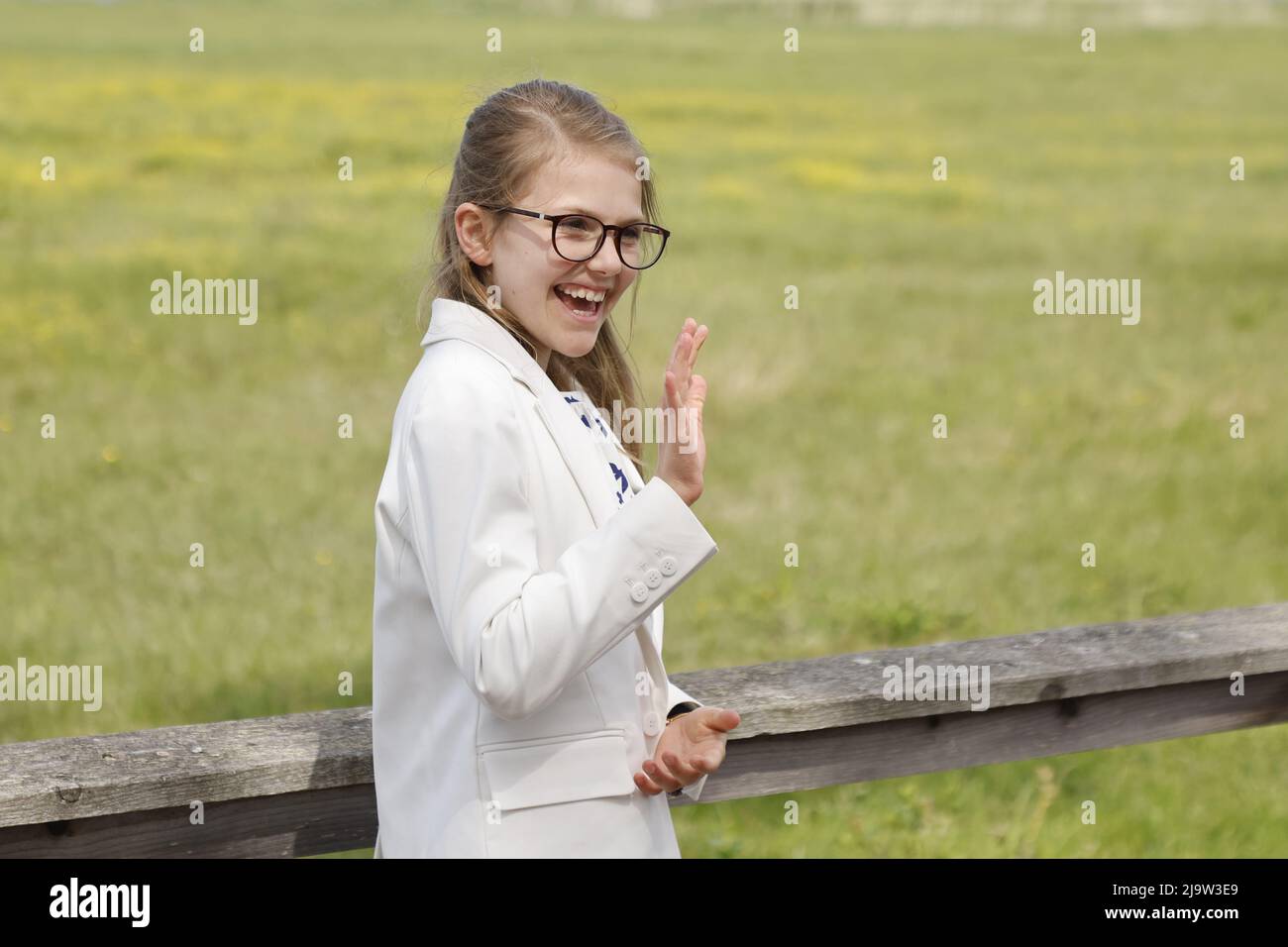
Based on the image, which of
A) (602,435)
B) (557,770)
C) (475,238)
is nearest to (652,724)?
(557,770)

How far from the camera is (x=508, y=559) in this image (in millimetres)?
1707

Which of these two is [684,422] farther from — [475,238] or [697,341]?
[475,238]

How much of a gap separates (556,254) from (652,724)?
641 millimetres

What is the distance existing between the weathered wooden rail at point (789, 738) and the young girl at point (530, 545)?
0.26 meters

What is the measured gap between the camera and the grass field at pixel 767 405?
4.81 metres

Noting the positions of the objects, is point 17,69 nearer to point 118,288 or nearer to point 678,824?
point 118,288

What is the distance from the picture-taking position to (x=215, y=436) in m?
8.27

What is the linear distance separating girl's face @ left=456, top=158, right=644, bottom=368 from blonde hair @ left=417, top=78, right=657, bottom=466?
2 cm

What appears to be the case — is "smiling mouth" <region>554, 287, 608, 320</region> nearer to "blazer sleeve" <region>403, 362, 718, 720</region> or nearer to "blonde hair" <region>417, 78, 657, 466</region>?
"blonde hair" <region>417, 78, 657, 466</region>

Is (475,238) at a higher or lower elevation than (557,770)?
higher

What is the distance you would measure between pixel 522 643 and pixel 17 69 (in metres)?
26.0

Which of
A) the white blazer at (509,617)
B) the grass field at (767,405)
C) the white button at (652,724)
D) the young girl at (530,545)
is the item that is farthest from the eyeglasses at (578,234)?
the white button at (652,724)

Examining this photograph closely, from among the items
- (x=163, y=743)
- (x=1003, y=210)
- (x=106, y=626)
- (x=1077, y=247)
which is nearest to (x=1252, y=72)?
(x=1003, y=210)

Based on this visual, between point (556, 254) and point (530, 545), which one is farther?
point (556, 254)
